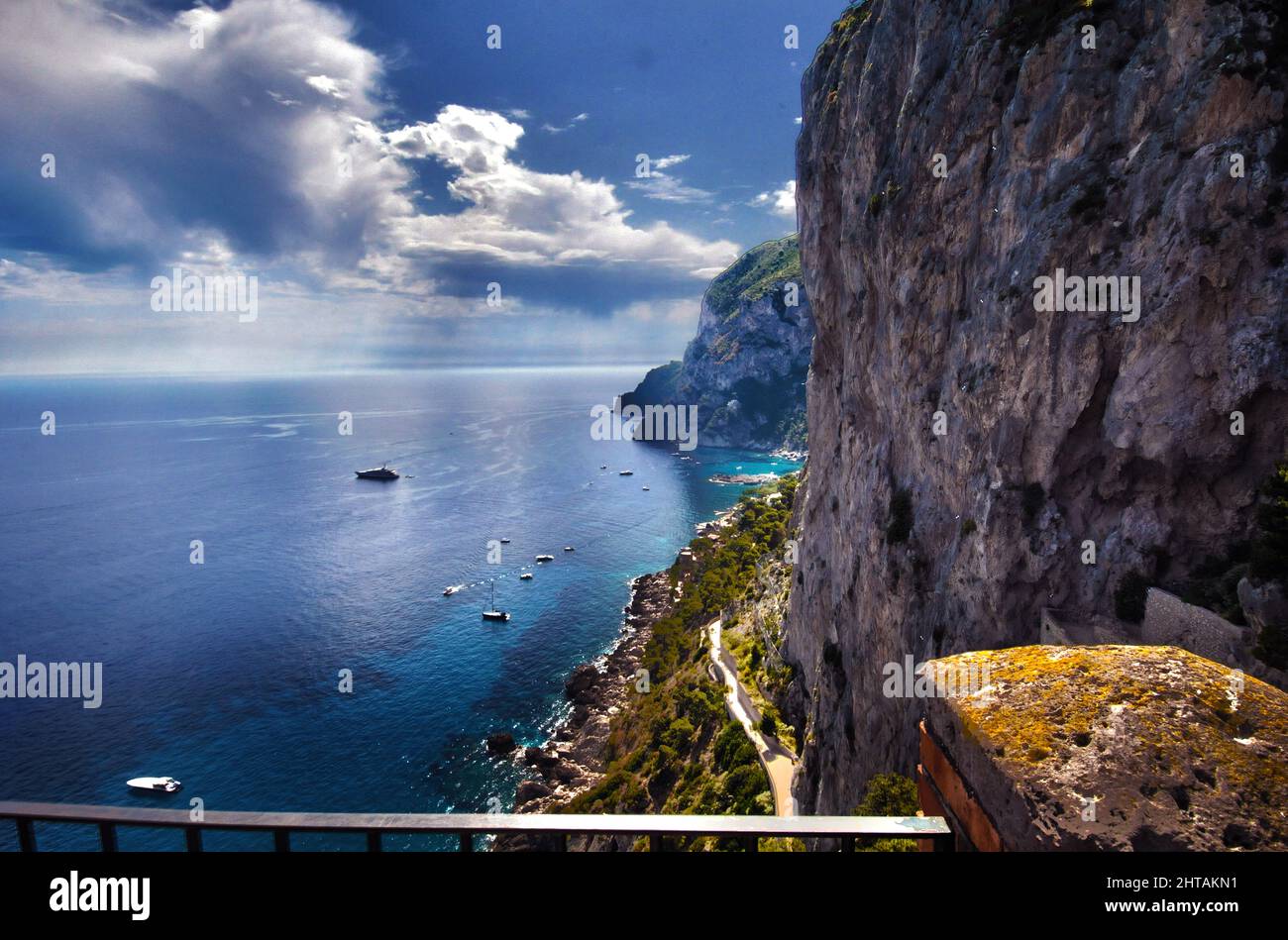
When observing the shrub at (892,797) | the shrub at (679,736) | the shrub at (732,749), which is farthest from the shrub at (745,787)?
the shrub at (892,797)

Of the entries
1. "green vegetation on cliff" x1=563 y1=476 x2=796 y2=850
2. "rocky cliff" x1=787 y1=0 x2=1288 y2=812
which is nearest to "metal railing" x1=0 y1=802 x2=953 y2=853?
"rocky cliff" x1=787 y1=0 x2=1288 y2=812

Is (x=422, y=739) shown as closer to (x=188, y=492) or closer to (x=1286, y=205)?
(x=1286, y=205)

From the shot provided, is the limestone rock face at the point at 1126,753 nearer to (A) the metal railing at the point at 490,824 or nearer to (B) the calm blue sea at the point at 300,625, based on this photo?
(A) the metal railing at the point at 490,824

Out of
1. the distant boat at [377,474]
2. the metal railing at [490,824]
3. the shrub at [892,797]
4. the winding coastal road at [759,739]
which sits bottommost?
the winding coastal road at [759,739]

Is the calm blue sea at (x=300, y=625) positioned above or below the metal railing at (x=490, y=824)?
below

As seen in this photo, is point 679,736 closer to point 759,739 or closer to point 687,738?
point 687,738

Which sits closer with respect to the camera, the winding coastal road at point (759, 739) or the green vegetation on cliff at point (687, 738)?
the winding coastal road at point (759, 739)
